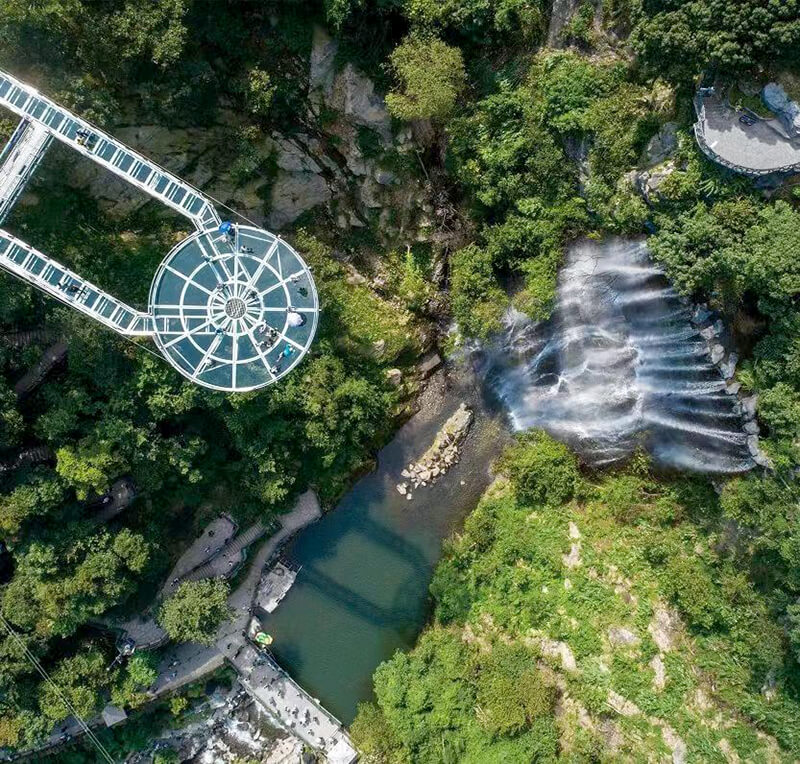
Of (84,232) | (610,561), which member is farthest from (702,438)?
(84,232)

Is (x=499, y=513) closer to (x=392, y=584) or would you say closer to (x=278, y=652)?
(x=392, y=584)

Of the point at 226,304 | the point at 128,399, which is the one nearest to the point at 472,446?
the point at 226,304

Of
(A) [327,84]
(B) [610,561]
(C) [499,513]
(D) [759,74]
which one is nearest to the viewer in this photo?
(D) [759,74]

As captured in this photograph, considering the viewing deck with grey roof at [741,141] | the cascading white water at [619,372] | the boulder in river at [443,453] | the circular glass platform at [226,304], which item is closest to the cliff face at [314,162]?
the circular glass platform at [226,304]

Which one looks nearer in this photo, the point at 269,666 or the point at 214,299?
the point at 214,299

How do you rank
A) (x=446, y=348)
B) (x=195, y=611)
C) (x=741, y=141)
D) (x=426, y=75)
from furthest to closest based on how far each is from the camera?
(x=446, y=348) < (x=195, y=611) < (x=426, y=75) < (x=741, y=141)

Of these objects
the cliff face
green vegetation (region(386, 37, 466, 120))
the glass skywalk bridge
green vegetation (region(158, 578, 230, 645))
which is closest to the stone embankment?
the cliff face

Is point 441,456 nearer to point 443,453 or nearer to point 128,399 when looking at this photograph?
point 443,453
